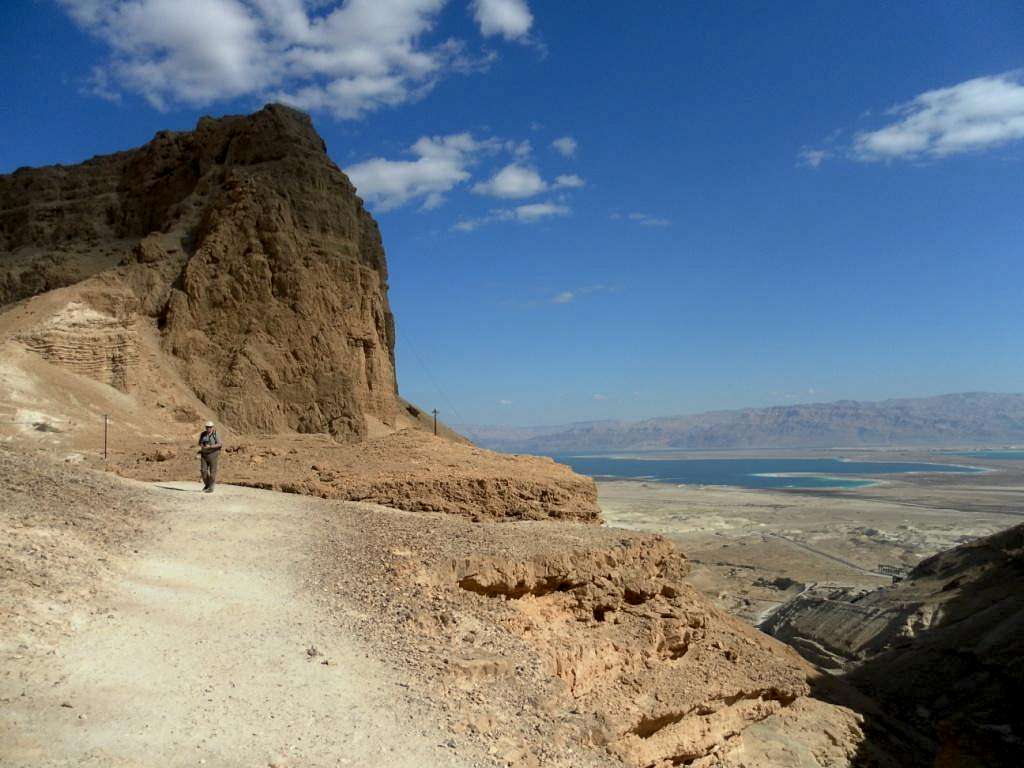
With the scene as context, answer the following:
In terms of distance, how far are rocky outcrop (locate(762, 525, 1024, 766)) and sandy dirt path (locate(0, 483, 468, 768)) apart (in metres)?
12.1

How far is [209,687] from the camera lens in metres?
4.99

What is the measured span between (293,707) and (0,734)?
5.66 feet

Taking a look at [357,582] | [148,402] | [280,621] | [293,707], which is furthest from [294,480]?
[148,402]

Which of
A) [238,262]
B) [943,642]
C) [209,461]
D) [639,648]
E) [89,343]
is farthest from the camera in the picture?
[238,262]

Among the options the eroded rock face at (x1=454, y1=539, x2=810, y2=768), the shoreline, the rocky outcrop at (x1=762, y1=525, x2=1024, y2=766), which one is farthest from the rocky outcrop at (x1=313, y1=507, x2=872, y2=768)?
the shoreline

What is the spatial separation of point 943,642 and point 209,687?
793 inches

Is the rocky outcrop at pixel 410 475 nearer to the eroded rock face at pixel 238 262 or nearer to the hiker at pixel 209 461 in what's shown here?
the hiker at pixel 209 461

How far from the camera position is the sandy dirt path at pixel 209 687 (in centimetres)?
→ 419

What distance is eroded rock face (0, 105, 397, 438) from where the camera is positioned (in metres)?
22.5

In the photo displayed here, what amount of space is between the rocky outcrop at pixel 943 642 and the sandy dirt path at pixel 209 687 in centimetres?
1205

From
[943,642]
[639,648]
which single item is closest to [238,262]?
[639,648]

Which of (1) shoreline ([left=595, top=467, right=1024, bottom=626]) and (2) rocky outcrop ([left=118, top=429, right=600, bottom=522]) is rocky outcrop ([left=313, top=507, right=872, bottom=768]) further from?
(1) shoreline ([left=595, top=467, right=1024, bottom=626])

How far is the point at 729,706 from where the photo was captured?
10266 mm

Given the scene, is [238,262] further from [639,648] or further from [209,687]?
[209,687]
